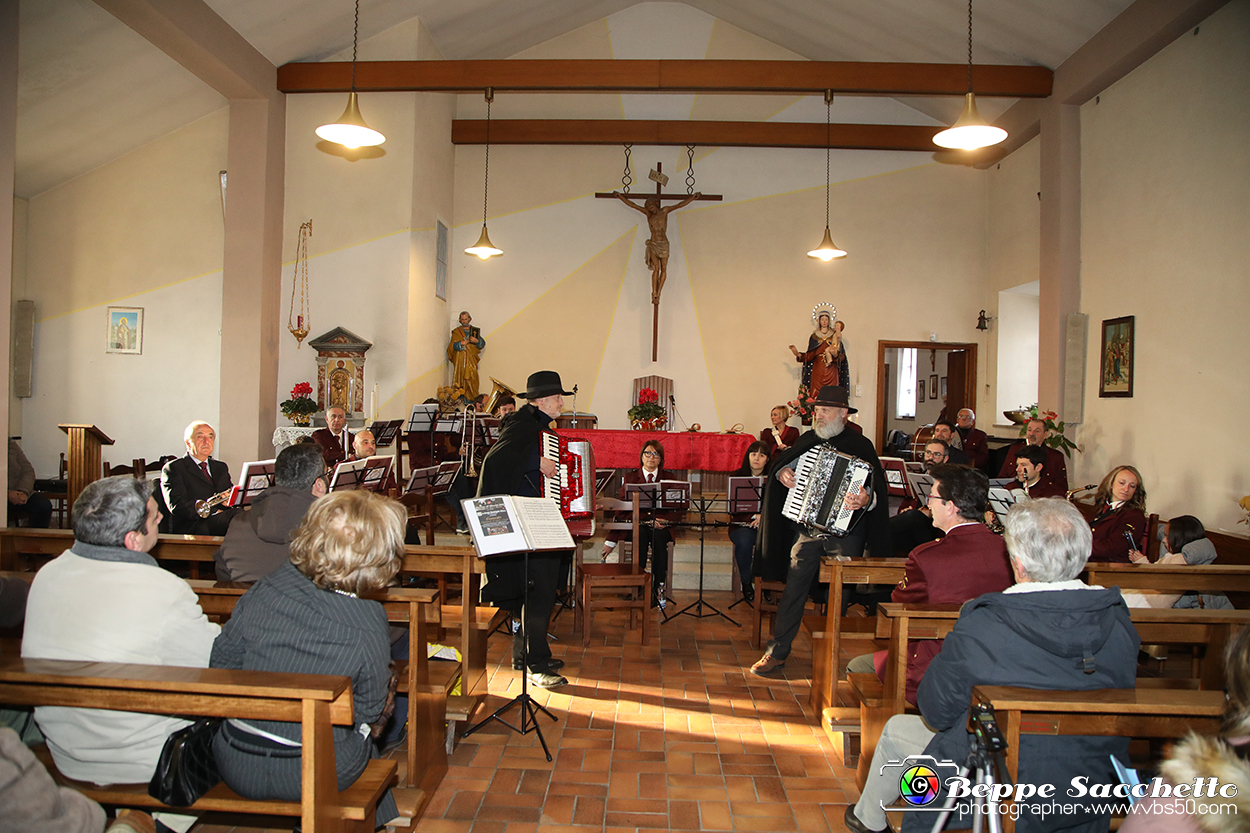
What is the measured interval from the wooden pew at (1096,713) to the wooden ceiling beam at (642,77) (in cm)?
737

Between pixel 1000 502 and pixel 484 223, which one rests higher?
pixel 484 223

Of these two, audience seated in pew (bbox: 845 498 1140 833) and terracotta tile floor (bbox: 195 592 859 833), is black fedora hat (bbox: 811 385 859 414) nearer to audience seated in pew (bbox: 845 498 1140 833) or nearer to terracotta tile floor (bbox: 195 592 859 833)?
terracotta tile floor (bbox: 195 592 859 833)

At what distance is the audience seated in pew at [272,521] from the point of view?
2883mm

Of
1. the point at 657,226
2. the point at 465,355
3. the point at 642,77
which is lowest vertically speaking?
the point at 465,355

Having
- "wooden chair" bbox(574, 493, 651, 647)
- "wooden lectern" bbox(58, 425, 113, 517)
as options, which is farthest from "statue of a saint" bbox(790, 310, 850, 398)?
"wooden lectern" bbox(58, 425, 113, 517)

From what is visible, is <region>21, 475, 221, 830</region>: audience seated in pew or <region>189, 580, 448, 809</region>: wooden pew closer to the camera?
<region>21, 475, 221, 830</region>: audience seated in pew

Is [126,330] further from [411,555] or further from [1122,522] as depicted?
[1122,522]

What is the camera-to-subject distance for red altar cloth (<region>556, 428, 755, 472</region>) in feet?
26.8

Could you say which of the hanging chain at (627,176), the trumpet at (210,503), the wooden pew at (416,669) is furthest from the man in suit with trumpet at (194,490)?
the hanging chain at (627,176)

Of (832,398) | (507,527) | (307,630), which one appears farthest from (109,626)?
(832,398)

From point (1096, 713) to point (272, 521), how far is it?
2628 millimetres

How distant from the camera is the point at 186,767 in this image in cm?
187

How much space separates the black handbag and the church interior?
0.91m

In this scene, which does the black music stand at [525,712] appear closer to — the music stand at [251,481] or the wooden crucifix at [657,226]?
the music stand at [251,481]
